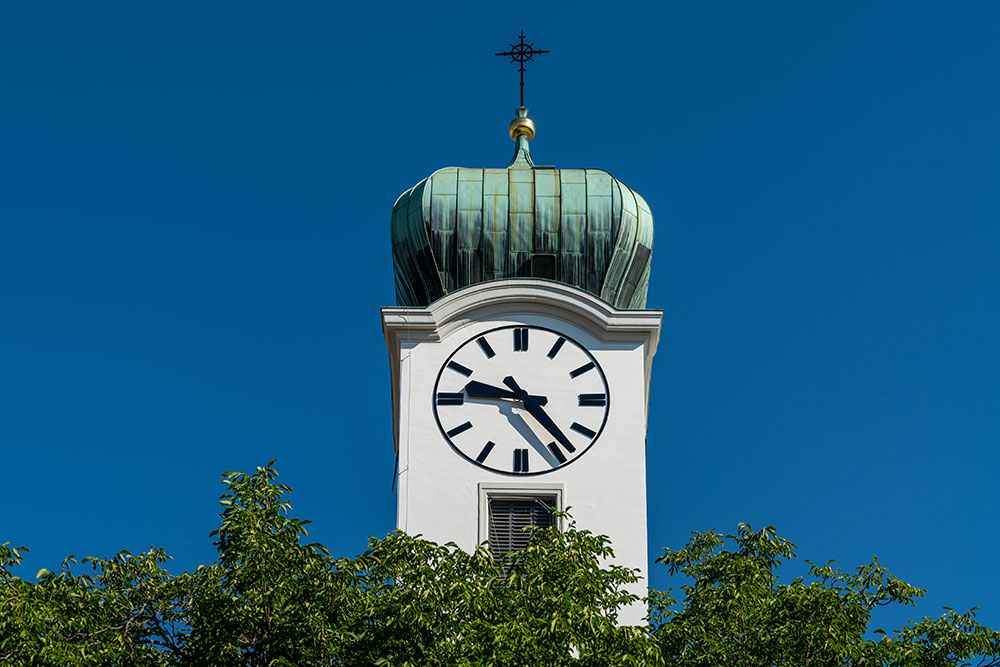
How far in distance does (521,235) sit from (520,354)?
2059 mm

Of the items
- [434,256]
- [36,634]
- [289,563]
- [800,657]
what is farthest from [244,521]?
[434,256]

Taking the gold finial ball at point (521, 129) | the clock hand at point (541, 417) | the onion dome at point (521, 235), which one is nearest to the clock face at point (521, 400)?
the clock hand at point (541, 417)

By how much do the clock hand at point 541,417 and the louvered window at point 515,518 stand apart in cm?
79

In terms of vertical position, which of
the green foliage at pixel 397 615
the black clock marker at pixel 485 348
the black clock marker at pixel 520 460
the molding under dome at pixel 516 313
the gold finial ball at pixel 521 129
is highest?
the gold finial ball at pixel 521 129

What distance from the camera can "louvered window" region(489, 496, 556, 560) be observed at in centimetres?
2942

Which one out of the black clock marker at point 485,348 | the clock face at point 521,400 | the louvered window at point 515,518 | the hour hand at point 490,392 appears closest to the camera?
the louvered window at point 515,518

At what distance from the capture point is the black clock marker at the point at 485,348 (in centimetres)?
3069

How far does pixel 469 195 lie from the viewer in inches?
1271

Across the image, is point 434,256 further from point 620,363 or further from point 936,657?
point 936,657

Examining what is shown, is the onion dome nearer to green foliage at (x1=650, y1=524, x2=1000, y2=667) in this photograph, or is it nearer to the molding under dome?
the molding under dome

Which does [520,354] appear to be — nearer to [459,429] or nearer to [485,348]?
[485,348]

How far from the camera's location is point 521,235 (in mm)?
31906

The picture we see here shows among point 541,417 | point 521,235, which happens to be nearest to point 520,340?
point 541,417

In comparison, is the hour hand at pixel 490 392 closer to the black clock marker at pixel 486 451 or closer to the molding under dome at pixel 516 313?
the black clock marker at pixel 486 451
